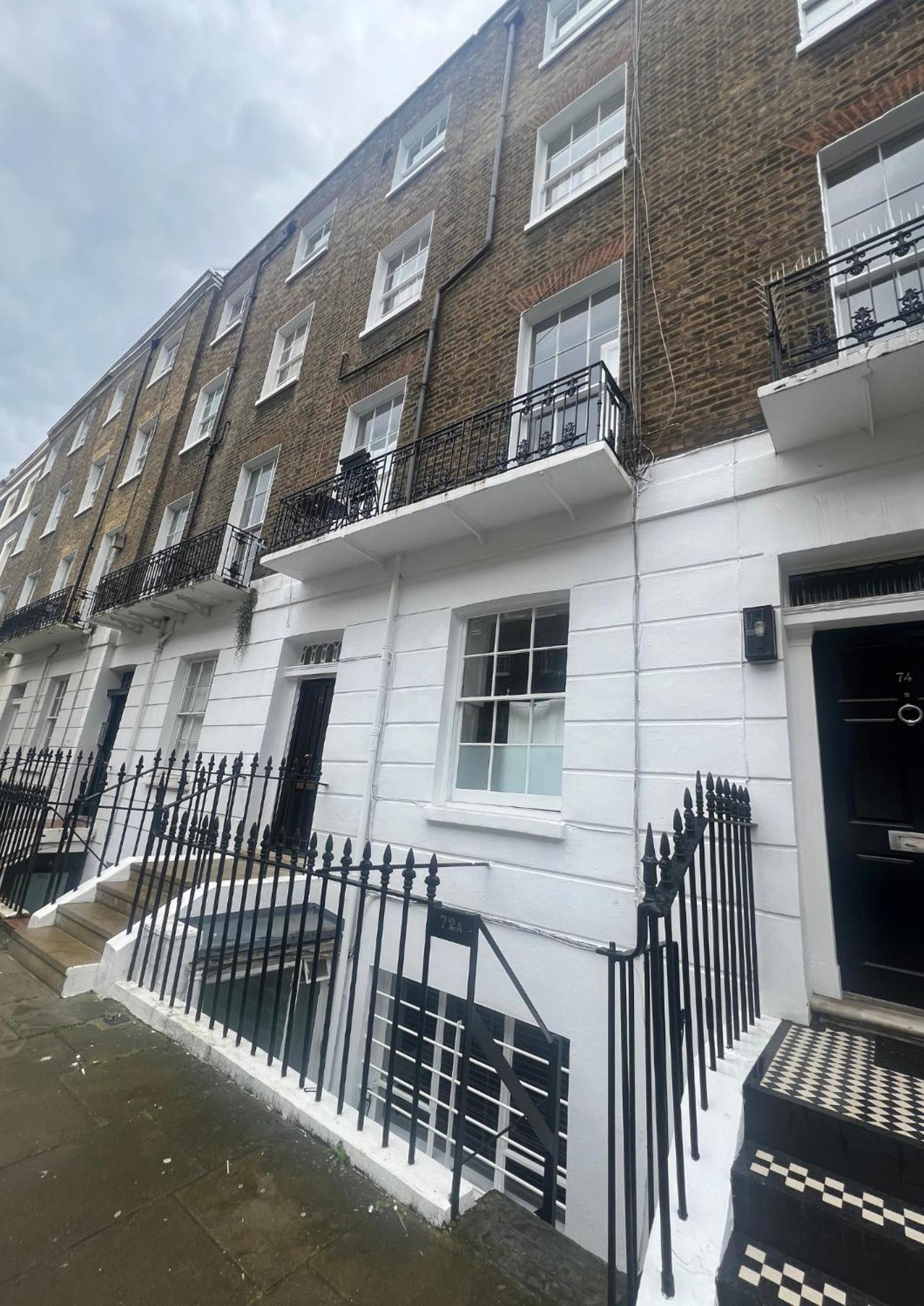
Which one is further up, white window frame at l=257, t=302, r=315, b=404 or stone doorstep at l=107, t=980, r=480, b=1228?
white window frame at l=257, t=302, r=315, b=404

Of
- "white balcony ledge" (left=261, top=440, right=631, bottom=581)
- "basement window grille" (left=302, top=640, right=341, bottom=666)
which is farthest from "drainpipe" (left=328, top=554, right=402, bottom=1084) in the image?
"basement window grille" (left=302, top=640, right=341, bottom=666)

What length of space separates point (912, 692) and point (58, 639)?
54.4ft

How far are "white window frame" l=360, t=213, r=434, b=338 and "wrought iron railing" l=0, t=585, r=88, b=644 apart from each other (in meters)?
9.53

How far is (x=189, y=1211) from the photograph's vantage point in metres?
2.17

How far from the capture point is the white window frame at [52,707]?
1352cm

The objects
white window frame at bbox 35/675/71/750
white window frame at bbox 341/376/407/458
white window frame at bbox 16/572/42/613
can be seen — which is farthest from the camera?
white window frame at bbox 16/572/42/613

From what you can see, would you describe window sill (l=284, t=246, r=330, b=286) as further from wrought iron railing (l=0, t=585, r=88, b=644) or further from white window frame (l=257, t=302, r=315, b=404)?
wrought iron railing (l=0, t=585, r=88, b=644)

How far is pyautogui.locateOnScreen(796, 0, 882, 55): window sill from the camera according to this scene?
5.14 metres

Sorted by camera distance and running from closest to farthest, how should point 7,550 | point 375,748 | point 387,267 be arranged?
point 375,748
point 387,267
point 7,550

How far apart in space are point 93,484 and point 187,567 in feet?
32.6

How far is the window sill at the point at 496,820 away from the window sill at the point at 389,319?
24.3ft

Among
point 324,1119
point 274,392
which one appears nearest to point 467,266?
point 274,392

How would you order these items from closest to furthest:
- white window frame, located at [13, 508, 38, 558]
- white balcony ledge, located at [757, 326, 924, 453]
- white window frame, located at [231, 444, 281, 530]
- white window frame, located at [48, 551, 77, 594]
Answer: white balcony ledge, located at [757, 326, 924, 453] < white window frame, located at [231, 444, 281, 530] < white window frame, located at [48, 551, 77, 594] < white window frame, located at [13, 508, 38, 558]

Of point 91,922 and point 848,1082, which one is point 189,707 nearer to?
point 91,922
